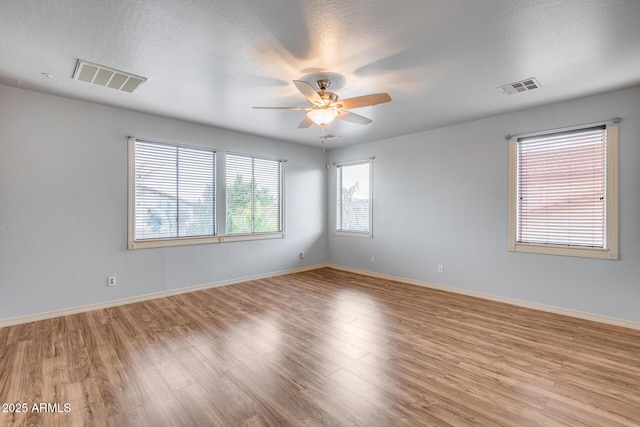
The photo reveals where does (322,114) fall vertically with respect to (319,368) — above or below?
above

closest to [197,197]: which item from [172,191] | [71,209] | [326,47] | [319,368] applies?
[172,191]

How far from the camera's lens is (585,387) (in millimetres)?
2162

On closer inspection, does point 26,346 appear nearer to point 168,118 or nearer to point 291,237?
point 168,118

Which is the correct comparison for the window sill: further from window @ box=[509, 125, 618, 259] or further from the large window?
the large window

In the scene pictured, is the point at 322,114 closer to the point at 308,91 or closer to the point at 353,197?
the point at 308,91

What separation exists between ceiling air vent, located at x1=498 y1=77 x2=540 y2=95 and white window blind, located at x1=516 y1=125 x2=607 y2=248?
0.96 m

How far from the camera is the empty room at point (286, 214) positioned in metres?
2.04

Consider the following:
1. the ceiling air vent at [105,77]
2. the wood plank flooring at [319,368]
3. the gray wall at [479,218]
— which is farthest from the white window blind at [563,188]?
the ceiling air vent at [105,77]

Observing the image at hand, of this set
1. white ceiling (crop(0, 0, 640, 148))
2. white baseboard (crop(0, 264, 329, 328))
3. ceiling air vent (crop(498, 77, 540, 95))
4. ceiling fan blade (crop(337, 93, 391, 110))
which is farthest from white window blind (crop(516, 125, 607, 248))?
white baseboard (crop(0, 264, 329, 328))

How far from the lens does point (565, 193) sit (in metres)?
3.72

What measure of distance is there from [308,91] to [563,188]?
3531 mm

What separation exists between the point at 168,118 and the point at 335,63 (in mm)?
3011

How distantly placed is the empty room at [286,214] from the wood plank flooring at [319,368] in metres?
0.02

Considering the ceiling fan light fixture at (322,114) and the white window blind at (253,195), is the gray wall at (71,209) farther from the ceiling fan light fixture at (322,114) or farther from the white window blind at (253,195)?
the ceiling fan light fixture at (322,114)
